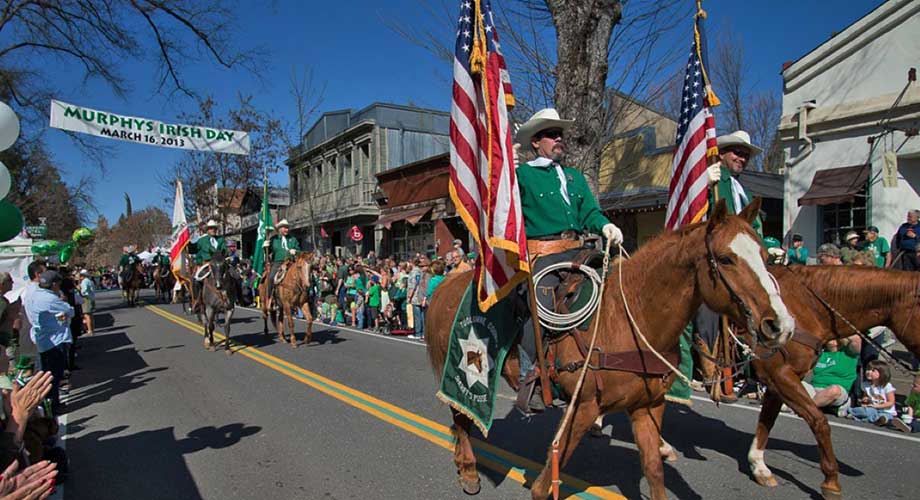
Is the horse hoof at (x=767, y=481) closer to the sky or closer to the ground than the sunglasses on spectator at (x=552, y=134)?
closer to the ground

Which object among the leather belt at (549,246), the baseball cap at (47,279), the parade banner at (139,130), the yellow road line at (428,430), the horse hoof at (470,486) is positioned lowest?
the yellow road line at (428,430)

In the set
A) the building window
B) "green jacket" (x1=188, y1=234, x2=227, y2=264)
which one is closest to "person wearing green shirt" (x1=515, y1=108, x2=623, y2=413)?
"green jacket" (x1=188, y1=234, x2=227, y2=264)

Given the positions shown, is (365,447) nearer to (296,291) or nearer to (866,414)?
(866,414)

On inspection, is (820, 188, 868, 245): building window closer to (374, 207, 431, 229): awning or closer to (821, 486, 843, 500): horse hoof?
(821, 486, 843, 500): horse hoof

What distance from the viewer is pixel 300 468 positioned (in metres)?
4.85

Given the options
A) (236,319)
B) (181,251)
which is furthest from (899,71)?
(236,319)

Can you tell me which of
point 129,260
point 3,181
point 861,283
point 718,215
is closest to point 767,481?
point 861,283

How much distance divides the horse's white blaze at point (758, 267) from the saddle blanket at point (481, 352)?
149 centimetres

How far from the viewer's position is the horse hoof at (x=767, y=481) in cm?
424

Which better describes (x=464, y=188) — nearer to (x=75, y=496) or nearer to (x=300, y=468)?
(x=300, y=468)

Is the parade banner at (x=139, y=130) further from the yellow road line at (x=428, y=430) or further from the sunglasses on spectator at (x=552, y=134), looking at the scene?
the sunglasses on spectator at (x=552, y=134)

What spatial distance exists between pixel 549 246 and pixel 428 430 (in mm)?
2862

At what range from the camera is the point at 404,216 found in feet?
78.7

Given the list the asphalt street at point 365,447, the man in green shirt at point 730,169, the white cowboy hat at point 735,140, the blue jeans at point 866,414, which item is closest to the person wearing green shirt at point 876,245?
the blue jeans at point 866,414
